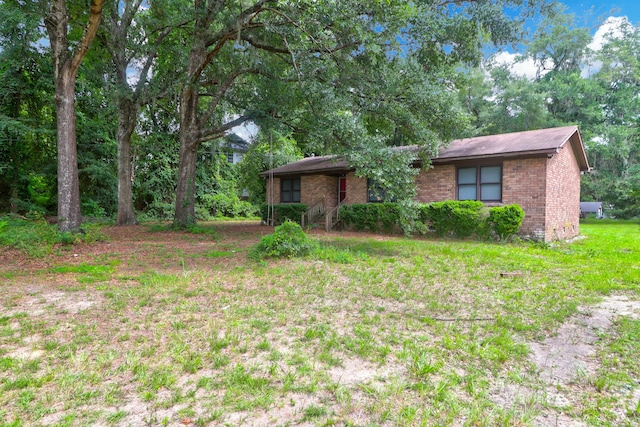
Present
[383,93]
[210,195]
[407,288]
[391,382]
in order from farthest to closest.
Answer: [210,195], [383,93], [407,288], [391,382]

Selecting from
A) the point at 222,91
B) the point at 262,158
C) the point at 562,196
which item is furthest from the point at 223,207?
the point at 562,196

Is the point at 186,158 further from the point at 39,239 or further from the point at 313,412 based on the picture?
the point at 313,412

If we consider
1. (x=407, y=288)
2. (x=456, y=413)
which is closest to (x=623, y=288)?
(x=407, y=288)

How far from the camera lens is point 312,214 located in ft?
52.4

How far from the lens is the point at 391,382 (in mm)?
2557

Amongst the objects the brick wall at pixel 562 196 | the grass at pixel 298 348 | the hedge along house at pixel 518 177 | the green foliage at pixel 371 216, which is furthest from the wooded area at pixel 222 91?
the grass at pixel 298 348

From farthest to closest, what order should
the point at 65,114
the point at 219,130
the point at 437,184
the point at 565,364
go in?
the point at 219,130
the point at 437,184
the point at 65,114
the point at 565,364

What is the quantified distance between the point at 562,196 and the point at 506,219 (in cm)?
359

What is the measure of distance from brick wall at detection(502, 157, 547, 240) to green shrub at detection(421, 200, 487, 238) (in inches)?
46.8

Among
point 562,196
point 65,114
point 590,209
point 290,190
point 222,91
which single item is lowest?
point 590,209

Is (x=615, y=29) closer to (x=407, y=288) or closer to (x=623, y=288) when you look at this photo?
(x=623, y=288)

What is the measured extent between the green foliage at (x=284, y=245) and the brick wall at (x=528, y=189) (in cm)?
763

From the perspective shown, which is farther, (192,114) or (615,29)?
(615,29)

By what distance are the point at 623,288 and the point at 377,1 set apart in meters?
7.63
